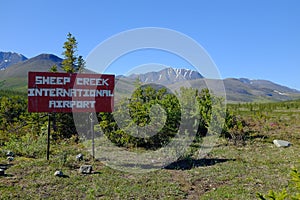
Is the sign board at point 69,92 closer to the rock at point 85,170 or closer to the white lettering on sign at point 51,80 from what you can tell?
the white lettering on sign at point 51,80

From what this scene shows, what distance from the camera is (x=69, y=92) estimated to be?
13859mm

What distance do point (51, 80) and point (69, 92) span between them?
99cm

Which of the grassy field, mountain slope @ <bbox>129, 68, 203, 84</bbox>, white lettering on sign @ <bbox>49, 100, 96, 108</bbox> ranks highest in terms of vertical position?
mountain slope @ <bbox>129, 68, 203, 84</bbox>

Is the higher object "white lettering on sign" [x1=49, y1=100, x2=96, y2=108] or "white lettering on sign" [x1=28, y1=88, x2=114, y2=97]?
"white lettering on sign" [x1=28, y1=88, x2=114, y2=97]

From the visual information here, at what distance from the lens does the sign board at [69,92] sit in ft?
43.6

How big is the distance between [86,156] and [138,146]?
4.26 m

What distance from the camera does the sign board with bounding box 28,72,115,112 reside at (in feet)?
43.6

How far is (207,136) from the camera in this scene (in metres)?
21.7

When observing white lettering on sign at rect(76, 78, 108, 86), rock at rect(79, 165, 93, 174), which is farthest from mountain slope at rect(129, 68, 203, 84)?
rock at rect(79, 165, 93, 174)

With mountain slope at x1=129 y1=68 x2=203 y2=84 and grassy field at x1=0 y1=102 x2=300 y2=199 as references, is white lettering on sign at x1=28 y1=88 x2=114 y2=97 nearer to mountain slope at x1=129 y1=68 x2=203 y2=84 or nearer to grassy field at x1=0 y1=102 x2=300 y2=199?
mountain slope at x1=129 y1=68 x2=203 y2=84

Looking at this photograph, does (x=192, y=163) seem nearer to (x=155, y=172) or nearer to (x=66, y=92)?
(x=155, y=172)

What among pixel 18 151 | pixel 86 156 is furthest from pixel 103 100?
pixel 18 151

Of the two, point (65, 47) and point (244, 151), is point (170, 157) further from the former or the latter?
point (65, 47)

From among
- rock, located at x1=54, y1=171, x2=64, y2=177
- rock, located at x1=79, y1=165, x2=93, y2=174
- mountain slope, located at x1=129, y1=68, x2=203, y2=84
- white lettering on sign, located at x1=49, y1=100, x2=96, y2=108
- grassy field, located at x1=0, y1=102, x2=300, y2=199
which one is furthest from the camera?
mountain slope, located at x1=129, y1=68, x2=203, y2=84
